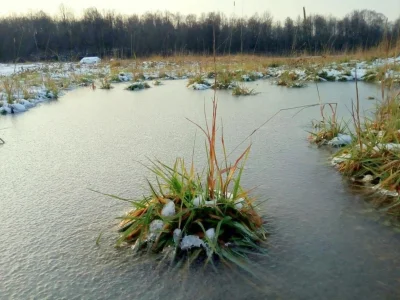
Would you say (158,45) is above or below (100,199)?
above

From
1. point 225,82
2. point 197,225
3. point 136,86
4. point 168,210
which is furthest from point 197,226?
point 136,86

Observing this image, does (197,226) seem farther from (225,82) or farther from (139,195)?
(225,82)

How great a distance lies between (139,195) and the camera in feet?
6.55

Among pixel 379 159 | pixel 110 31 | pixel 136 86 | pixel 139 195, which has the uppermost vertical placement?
pixel 110 31

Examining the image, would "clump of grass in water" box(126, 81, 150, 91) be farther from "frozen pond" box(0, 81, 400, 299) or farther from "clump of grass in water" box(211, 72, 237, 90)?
"frozen pond" box(0, 81, 400, 299)

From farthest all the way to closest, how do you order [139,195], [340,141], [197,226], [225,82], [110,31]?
[110,31]
[225,82]
[340,141]
[139,195]
[197,226]

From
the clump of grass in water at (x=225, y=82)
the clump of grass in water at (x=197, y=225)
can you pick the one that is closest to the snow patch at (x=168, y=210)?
the clump of grass in water at (x=197, y=225)

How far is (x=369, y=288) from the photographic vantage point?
1.19m

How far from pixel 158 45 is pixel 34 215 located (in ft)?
93.3

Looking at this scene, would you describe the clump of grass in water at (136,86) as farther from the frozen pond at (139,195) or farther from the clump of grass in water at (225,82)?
the frozen pond at (139,195)

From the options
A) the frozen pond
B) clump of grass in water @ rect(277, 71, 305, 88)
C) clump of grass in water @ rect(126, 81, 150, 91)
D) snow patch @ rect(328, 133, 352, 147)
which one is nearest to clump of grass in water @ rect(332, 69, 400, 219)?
the frozen pond

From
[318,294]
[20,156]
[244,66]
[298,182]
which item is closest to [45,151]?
[20,156]

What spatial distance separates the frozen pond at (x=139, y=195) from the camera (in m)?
1.23

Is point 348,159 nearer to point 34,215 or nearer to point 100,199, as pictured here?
point 100,199
